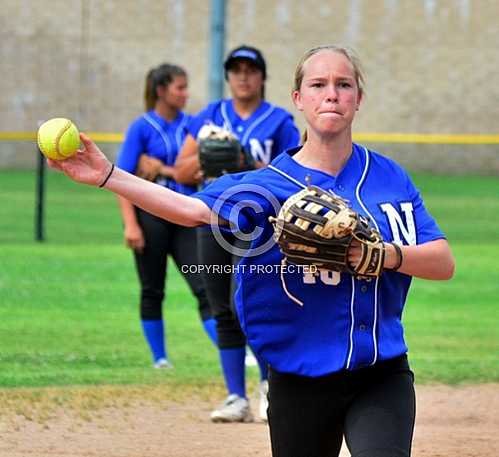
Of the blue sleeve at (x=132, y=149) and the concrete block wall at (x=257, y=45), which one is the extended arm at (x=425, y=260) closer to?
the blue sleeve at (x=132, y=149)

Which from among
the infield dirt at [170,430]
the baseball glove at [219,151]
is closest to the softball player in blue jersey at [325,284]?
the infield dirt at [170,430]

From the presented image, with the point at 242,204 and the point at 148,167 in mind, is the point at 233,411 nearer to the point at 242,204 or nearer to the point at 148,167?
the point at 148,167

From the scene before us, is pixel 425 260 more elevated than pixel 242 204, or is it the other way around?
pixel 242 204

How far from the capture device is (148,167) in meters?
6.99

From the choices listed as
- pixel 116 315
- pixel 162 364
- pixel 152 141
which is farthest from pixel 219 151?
pixel 116 315

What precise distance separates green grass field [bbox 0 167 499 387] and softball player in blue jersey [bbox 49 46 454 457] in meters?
3.60

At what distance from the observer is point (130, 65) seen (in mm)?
24406

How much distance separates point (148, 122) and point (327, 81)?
4110 millimetres

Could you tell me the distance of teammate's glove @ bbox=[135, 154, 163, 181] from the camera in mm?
6945

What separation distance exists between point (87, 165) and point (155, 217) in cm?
395

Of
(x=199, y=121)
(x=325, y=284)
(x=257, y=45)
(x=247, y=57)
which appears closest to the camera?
(x=325, y=284)

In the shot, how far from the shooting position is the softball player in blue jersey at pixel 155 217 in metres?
6.93

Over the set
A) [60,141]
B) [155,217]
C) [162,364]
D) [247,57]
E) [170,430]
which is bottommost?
[162,364]

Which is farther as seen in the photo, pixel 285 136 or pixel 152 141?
pixel 152 141
